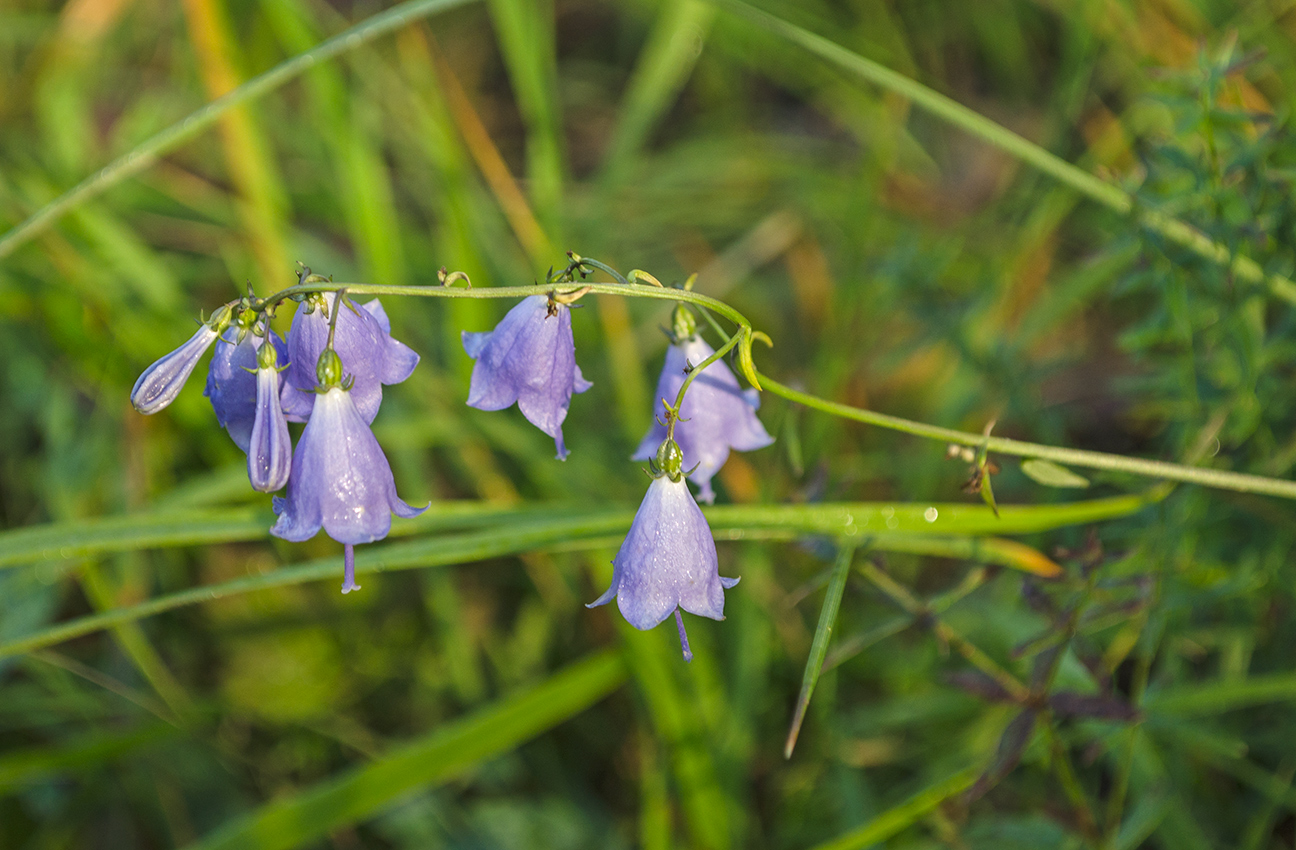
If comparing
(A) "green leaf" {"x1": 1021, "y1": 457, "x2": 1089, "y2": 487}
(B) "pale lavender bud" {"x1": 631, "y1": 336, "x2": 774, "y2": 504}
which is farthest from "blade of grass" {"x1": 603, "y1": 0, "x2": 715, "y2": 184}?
(A) "green leaf" {"x1": 1021, "y1": 457, "x2": 1089, "y2": 487}

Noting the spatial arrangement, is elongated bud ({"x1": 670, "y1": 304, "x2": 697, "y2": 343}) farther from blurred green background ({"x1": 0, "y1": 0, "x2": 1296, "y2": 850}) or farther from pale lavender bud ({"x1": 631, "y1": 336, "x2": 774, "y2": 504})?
blurred green background ({"x1": 0, "y1": 0, "x2": 1296, "y2": 850})

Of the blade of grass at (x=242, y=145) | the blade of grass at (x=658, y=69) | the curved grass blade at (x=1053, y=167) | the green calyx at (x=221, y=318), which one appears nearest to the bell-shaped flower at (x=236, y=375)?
the green calyx at (x=221, y=318)

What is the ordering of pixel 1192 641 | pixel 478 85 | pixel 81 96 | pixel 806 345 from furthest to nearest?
pixel 478 85
pixel 81 96
pixel 806 345
pixel 1192 641

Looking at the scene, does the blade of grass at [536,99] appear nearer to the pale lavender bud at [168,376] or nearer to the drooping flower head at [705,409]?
the drooping flower head at [705,409]

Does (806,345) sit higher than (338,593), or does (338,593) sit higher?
(806,345)

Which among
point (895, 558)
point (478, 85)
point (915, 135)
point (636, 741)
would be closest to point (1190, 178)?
point (895, 558)

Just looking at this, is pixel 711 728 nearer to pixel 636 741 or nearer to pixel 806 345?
pixel 636 741

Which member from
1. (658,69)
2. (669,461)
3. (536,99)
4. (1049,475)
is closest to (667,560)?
(669,461)
